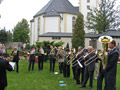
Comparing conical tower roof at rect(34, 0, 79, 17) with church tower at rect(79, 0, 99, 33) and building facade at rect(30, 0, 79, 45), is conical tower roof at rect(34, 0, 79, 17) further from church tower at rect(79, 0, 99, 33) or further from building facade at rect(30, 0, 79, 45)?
church tower at rect(79, 0, 99, 33)

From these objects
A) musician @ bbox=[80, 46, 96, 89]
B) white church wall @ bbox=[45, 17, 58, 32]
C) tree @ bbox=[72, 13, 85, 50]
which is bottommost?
musician @ bbox=[80, 46, 96, 89]

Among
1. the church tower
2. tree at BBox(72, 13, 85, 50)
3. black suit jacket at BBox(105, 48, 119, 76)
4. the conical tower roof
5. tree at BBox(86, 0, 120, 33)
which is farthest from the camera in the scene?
the church tower

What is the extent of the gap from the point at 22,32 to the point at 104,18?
3525 centimetres

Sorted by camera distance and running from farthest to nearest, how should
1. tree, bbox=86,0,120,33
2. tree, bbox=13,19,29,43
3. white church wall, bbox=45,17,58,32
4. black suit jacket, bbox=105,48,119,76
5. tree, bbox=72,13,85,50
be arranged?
tree, bbox=13,19,29,43 → white church wall, bbox=45,17,58,32 → tree, bbox=86,0,120,33 → tree, bbox=72,13,85,50 → black suit jacket, bbox=105,48,119,76

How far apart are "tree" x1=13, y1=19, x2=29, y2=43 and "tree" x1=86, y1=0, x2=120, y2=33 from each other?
97.5 feet

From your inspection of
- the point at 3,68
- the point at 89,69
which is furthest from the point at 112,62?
the point at 3,68

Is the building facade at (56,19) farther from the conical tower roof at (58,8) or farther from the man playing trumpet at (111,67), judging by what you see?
the man playing trumpet at (111,67)

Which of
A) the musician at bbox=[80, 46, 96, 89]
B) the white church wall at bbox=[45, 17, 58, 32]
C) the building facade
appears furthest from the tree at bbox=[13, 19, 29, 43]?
the musician at bbox=[80, 46, 96, 89]

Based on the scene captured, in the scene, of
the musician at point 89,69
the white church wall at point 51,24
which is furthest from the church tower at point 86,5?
the musician at point 89,69

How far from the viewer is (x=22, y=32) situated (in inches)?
2645

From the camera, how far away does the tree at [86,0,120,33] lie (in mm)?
46412

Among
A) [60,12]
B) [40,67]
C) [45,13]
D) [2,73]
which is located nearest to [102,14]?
[60,12]

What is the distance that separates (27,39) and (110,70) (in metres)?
64.7

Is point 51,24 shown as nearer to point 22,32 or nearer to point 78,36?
point 78,36
